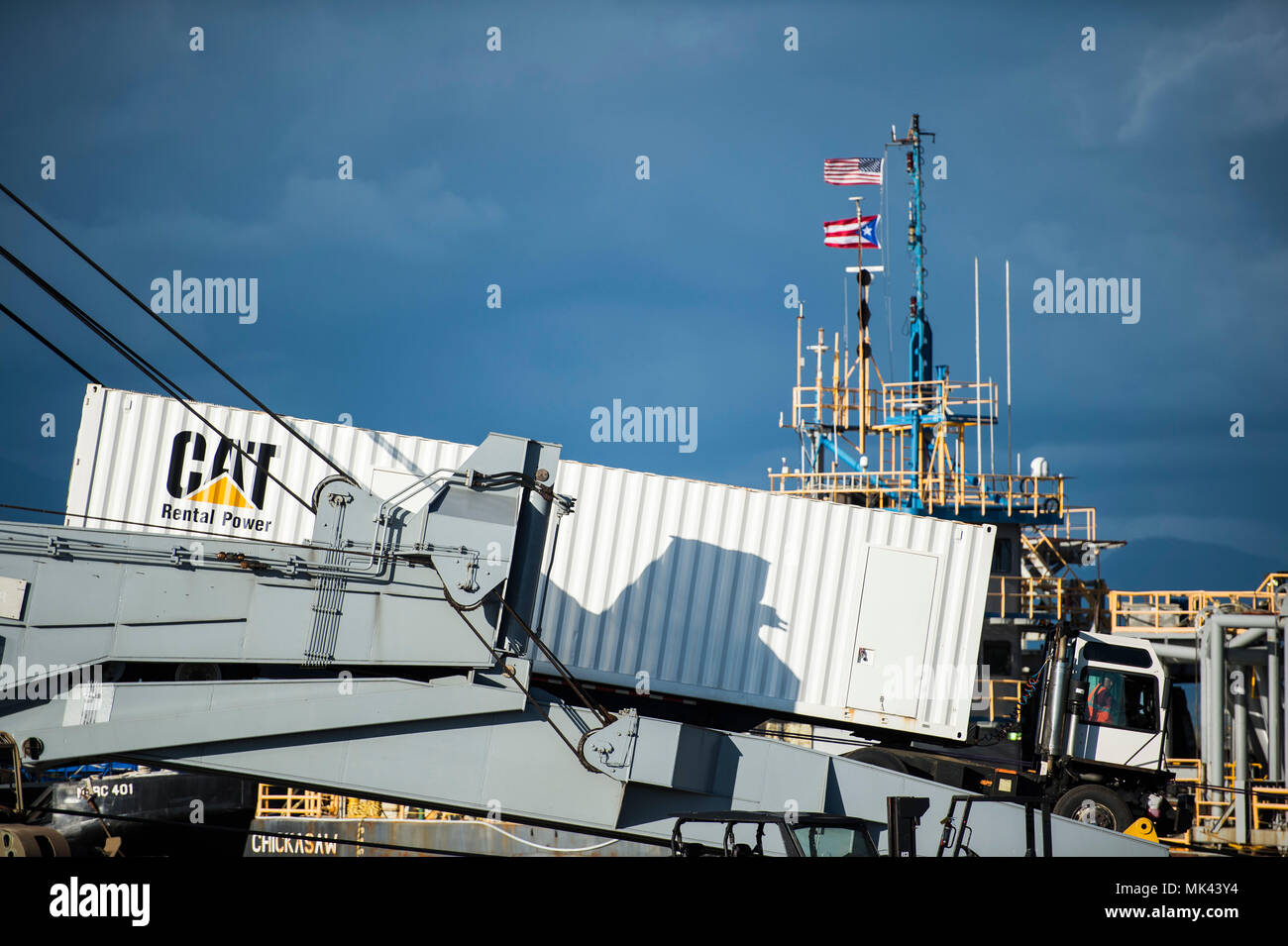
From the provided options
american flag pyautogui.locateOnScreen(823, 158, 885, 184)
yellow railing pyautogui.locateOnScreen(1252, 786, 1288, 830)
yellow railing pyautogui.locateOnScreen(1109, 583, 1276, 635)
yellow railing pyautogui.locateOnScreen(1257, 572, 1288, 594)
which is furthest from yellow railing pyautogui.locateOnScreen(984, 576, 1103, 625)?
american flag pyautogui.locateOnScreen(823, 158, 885, 184)

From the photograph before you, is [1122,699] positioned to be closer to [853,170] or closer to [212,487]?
[212,487]

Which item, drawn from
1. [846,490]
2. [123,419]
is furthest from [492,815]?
[846,490]

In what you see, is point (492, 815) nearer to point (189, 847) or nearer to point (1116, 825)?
point (1116, 825)

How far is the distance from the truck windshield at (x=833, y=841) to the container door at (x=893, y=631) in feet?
16.3

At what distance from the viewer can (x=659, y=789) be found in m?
8.25

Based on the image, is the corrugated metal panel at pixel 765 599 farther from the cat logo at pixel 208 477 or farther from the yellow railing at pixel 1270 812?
the yellow railing at pixel 1270 812

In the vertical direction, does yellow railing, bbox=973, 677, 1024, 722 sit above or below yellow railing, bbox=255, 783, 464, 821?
above

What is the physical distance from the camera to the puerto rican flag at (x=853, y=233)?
105 ft

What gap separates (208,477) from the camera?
12953 mm

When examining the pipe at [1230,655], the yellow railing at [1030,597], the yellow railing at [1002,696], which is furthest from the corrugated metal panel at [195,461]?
the yellow railing at [1030,597]

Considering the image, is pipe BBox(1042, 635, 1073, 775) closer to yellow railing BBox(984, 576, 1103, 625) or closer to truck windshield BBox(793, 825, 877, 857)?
truck windshield BBox(793, 825, 877, 857)

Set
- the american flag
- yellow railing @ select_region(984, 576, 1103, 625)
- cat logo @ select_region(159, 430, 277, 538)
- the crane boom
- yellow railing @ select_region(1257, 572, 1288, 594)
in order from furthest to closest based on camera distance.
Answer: the american flag → yellow railing @ select_region(984, 576, 1103, 625) → yellow railing @ select_region(1257, 572, 1288, 594) → cat logo @ select_region(159, 430, 277, 538) → the crane boom

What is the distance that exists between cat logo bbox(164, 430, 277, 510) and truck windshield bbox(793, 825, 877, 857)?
8.50 metres

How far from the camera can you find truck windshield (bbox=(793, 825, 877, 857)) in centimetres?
716
